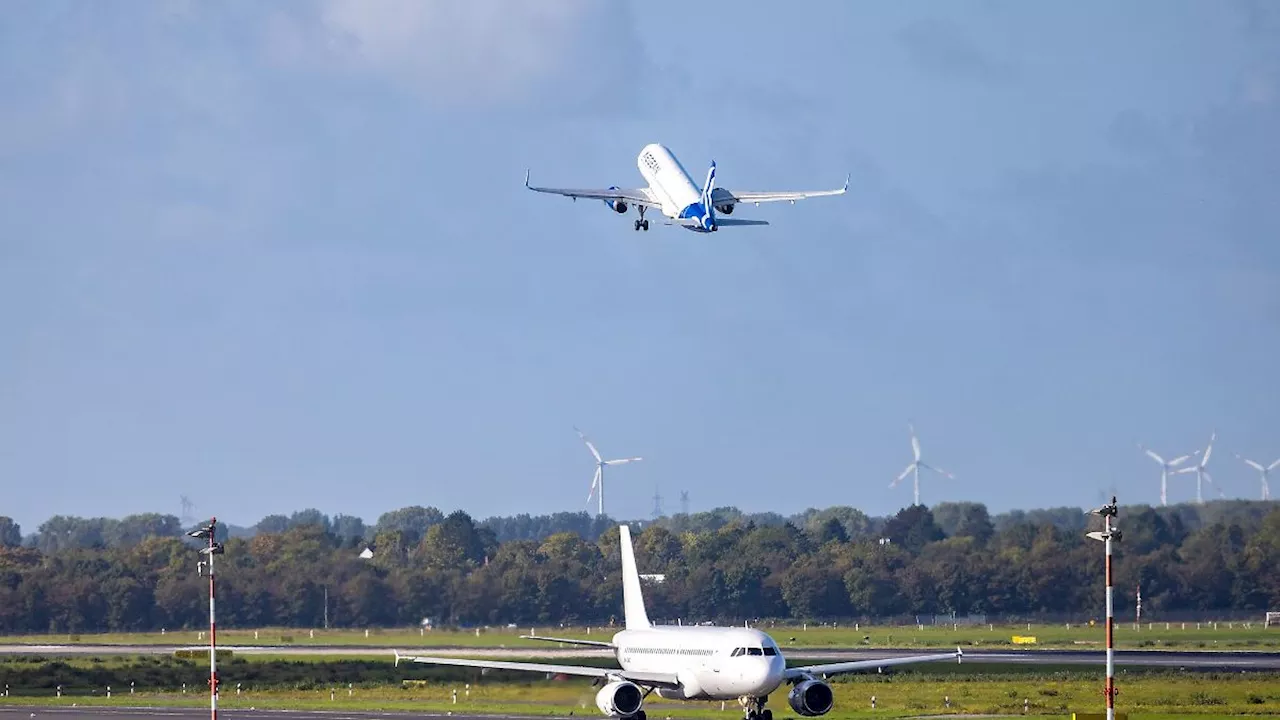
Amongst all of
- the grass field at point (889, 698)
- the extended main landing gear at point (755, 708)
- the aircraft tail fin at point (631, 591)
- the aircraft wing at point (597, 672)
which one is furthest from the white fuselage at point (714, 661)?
the grass field at point (889, 698)

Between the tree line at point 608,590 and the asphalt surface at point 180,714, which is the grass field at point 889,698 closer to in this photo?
the asphalt surface at point 180,714

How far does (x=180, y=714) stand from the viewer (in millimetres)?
106438

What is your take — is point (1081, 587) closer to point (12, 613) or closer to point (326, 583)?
point (326, 583)

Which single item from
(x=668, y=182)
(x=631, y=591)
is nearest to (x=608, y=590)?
(x=668, y=182)

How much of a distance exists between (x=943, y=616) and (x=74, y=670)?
9058cm

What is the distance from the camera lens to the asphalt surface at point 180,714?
333ft

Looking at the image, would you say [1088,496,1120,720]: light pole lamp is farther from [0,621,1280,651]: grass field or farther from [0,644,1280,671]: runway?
[0,621,1280,651]: grass field

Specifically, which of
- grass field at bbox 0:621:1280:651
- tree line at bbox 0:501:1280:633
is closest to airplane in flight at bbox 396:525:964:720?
grass field at bbox 0:621:1280:651

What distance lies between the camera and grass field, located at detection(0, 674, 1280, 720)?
100875 millimetres

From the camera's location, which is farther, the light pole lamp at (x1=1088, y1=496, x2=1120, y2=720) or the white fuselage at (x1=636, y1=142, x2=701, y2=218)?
the white fuselage at (x1=636, y1=142, x2=701, y2=218)

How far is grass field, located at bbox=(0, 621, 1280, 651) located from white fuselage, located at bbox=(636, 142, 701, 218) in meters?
40.5

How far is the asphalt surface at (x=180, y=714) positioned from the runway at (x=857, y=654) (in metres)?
26.8

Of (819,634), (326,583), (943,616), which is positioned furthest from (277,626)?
(943,616)

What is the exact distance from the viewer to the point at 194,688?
126000 millimetres
